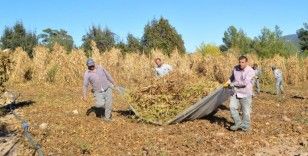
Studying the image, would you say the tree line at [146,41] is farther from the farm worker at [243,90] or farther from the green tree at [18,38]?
the farm worker at [243,90]

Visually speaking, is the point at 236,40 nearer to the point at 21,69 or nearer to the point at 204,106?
the point at 21,69

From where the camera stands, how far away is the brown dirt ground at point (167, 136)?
9742 mm

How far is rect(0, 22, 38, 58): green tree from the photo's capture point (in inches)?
1961

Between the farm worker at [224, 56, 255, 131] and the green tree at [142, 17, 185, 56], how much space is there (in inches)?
1594

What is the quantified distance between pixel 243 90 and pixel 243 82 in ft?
0.66

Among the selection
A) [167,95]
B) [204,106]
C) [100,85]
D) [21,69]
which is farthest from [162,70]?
[21,69]

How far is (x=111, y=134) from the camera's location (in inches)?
442

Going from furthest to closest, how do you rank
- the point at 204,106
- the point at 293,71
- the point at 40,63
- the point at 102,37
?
the point at 102,37
the point at 293,71
the point at 40,63
the point at 204,106

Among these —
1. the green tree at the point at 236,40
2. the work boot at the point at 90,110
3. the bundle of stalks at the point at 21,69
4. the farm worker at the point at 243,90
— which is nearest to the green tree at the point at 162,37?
the green tree at the point at 236,40

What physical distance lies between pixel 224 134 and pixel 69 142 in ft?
10.5

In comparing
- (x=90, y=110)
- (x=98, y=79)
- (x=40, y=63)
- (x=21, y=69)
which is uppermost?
(x=40, y=63)

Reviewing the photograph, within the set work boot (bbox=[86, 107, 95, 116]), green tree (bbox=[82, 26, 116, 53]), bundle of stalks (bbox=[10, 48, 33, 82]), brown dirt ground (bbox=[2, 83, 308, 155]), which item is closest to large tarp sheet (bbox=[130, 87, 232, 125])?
brown dirt ground (bbox=[2, 83, 308, 155])

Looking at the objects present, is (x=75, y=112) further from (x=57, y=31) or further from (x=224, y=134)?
(x=57, y=31)

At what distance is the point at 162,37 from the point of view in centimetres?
5466
